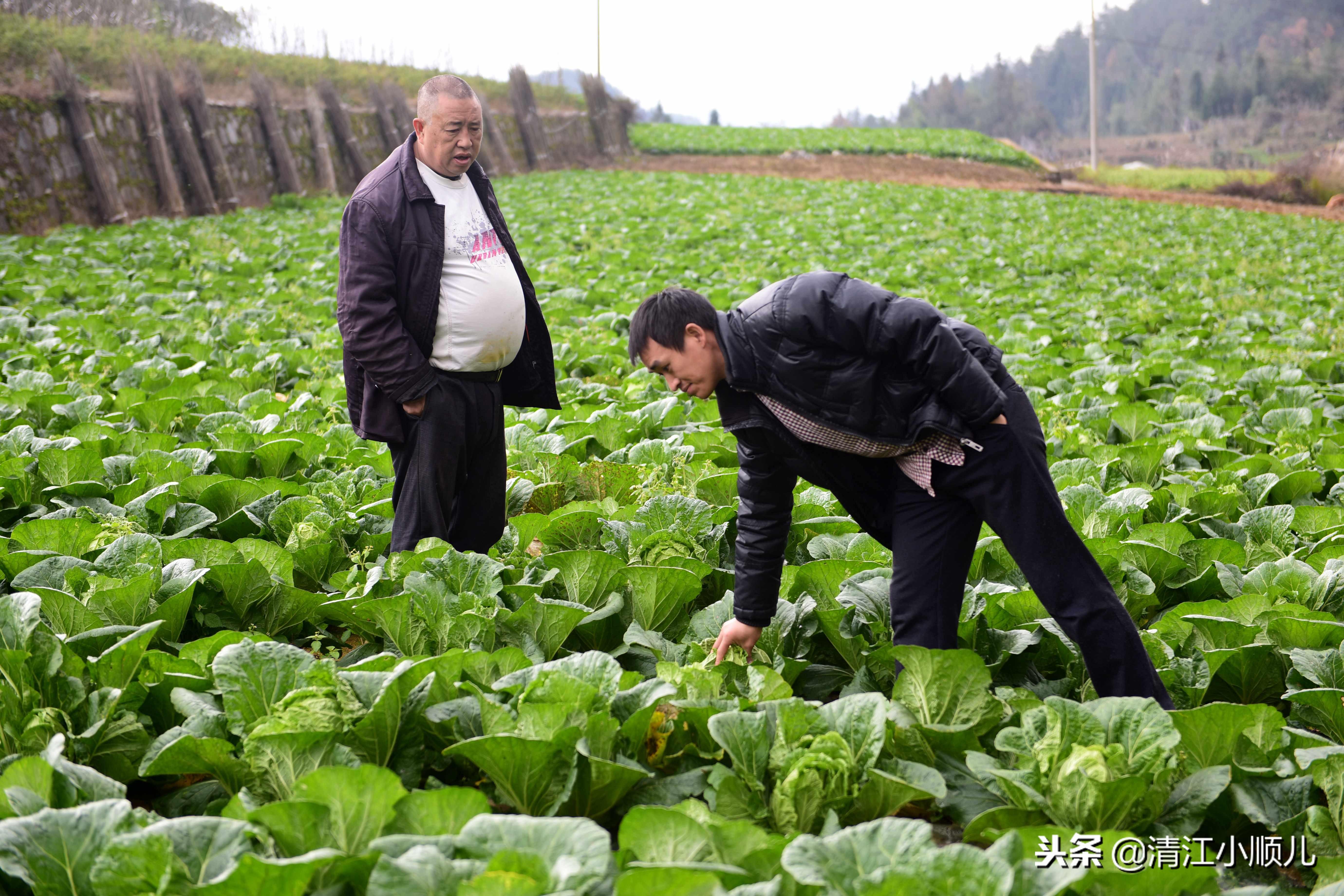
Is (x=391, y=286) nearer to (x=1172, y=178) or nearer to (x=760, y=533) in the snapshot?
(x=760, y=533)

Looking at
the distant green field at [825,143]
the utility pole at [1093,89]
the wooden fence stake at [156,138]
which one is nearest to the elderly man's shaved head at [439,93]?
the wooden fence stake at [156,138]

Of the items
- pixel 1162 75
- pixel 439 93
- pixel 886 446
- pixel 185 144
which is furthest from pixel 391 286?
pixel 1162 75

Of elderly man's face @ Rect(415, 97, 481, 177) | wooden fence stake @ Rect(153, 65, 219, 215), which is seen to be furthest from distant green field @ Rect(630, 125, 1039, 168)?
elderly man's face @ Rect(415, 97, 481, 177)

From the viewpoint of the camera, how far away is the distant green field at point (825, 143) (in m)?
29.3

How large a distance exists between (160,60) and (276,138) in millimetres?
1912

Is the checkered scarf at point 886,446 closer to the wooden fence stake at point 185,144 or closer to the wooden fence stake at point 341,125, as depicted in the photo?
the wooden fence stake at point 185,144

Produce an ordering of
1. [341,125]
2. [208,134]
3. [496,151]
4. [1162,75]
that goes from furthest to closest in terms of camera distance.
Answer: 1. [1162,75]
2. [496,151]
3. [341,125]
4. [208,134]

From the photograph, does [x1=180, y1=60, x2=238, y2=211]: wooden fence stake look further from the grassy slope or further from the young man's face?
the young man's face

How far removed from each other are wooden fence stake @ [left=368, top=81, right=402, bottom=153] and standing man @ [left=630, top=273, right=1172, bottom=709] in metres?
18.8

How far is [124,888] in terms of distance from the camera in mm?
1705

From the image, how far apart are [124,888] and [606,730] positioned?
88cm

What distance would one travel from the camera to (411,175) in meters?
3.13

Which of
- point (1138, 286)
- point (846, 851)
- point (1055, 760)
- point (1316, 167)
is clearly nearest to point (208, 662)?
point (846, 851)

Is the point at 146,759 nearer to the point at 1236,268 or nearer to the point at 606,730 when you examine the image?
the point at 606,730
